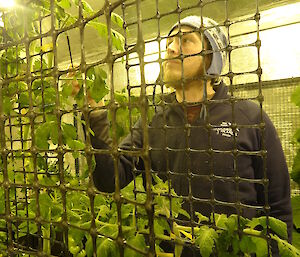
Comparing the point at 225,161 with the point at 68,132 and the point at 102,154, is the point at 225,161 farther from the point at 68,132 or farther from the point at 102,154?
the point at 68,132

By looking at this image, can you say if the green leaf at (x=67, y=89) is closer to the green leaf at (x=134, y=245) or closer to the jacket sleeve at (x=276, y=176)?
the green leaf at (x=134, y=245)

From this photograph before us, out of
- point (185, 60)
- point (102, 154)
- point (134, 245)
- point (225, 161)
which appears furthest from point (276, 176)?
point (134, 245)

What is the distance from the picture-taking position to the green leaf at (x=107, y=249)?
21.4 inches

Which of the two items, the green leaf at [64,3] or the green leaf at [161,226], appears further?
the green leaf at [64,3]

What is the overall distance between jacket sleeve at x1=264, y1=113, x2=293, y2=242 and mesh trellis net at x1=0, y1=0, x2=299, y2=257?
0.05 metres

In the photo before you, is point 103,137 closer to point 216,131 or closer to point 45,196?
point 45,196

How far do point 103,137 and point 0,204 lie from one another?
340mm

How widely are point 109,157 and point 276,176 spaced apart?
24.5 inches

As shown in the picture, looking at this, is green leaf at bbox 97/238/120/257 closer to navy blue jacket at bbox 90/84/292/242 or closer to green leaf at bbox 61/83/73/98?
green leaf at bbox 61/83/73/98

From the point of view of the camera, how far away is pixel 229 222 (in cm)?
52

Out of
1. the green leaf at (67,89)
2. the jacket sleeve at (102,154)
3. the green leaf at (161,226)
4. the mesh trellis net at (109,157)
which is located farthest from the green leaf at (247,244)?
the green leaf at (67,89)

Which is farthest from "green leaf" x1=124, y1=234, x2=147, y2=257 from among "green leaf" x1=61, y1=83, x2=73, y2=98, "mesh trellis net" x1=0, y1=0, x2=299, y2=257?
"green leaf" x1=61, y1=83, x2=73, y2=98

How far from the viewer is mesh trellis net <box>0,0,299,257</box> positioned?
19.7 inches

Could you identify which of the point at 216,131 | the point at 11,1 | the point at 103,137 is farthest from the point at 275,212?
the point at 11,1
